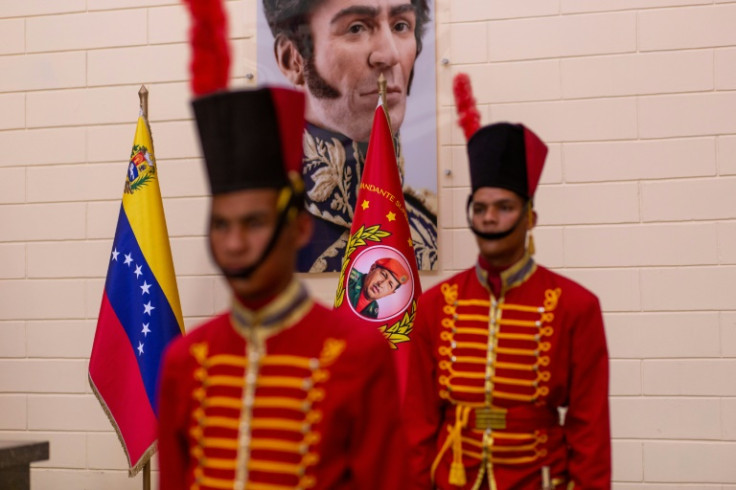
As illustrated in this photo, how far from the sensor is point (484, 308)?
2.46 meters

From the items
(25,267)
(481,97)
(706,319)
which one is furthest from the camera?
(25,267)

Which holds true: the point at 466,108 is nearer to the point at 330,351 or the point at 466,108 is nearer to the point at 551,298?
the point at 551,298

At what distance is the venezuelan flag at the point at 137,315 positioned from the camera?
147 inches

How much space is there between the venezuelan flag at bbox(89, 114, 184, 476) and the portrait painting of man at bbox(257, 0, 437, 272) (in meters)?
0.59

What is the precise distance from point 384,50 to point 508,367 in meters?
1.95

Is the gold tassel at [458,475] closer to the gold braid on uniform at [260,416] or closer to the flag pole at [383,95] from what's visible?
the gold braid on uniform at [260,416]

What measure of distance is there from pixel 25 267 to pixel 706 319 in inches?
112

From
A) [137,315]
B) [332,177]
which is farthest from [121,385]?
[332,177]

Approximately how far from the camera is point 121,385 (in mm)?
3771

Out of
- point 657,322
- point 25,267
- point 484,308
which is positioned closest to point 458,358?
point 484,308

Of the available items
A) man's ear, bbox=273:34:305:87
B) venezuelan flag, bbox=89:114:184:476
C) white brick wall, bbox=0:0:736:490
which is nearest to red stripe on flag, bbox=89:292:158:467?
venezuelan flag, bbox=89:114:184:476

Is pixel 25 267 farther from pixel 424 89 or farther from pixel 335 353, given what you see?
pixel 335 353

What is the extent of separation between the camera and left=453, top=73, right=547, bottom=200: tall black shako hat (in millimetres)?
2416

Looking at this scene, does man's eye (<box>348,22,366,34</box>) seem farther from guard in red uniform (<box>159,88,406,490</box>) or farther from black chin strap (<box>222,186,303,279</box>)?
black chin strap (<box>222,186,303,279</box>)
